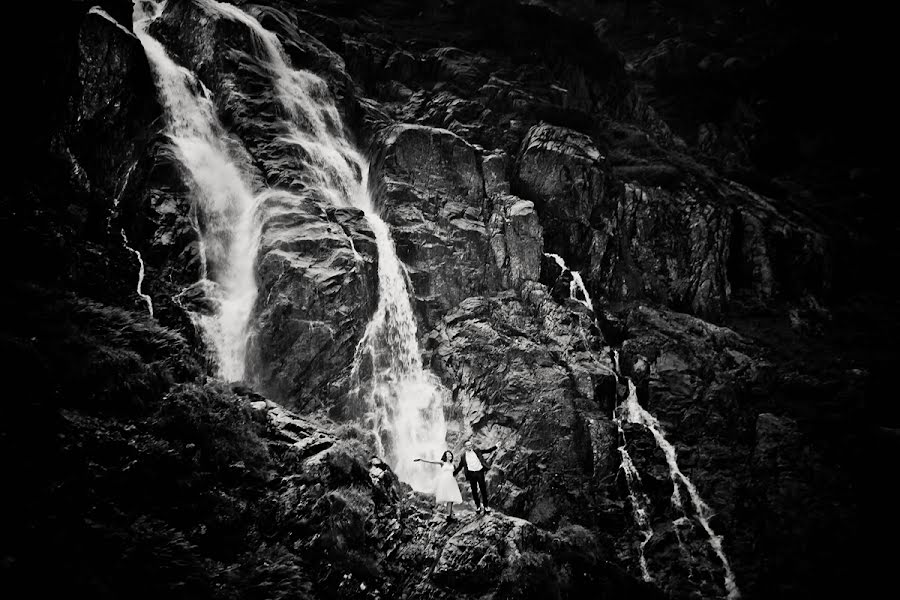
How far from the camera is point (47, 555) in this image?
A: 4.65m

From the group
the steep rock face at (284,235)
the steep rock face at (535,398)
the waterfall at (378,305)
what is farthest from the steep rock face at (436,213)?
the steep rock face at (284,235)

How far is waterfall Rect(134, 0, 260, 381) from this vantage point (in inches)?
650

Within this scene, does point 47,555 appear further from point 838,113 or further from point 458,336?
point 838,113

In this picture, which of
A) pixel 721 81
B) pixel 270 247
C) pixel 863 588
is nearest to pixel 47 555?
pixel 270 247

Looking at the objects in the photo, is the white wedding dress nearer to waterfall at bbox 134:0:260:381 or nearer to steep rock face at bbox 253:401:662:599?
steep rock face at bbox 253:401:662:599

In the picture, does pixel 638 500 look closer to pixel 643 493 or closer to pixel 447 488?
pixel 643 493

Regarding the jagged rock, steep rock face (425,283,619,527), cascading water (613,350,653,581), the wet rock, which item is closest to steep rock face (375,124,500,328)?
the jagged rock

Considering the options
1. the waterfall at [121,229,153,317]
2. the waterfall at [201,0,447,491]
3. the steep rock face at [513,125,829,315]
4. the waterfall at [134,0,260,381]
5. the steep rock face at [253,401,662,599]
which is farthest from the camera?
the steep rock face at [513,125,829,315]

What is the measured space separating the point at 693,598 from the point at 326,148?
24.8 metres

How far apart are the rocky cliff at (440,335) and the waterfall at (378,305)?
2.32 ft

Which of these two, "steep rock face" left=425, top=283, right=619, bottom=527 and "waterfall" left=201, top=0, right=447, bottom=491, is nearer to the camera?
"steep rock face" left=425, top=283, right=619, bottom=527

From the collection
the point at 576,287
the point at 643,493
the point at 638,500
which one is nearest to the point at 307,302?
the point at 576,287

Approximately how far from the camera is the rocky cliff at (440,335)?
7.42 metres

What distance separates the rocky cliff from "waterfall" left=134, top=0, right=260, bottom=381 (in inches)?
21.7
